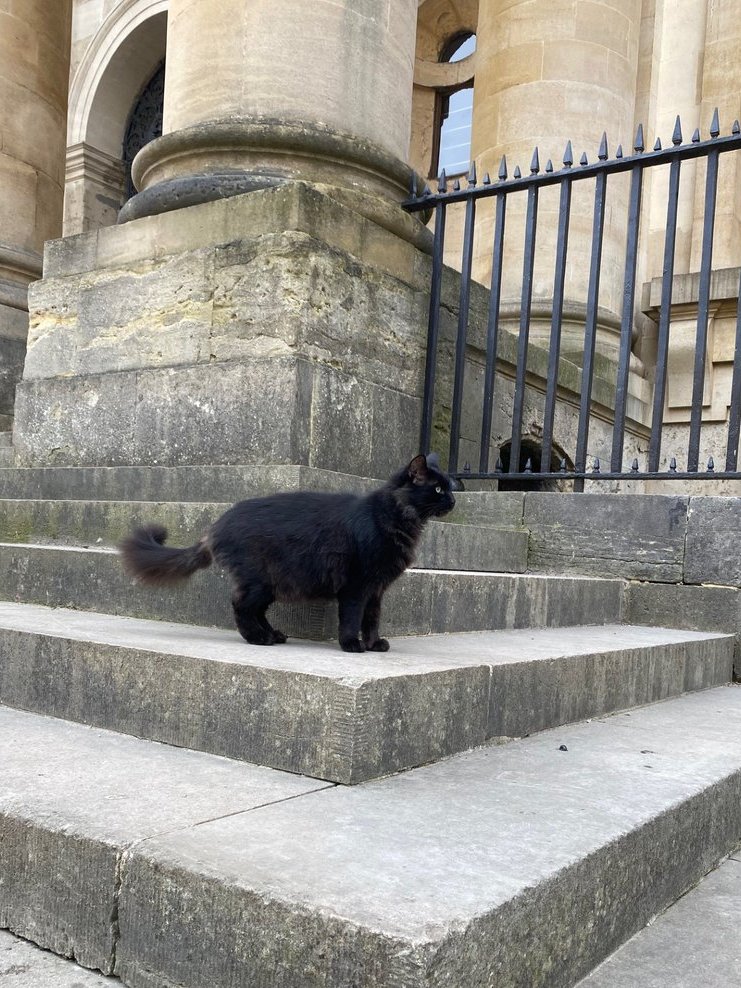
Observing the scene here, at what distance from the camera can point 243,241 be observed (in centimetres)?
462

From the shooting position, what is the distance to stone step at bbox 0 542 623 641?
3336 mm

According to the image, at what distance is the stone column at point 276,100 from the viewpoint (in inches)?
200

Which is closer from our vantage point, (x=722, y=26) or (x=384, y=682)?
(x=384, y=682)

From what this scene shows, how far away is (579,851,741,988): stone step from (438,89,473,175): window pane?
15.7 metres

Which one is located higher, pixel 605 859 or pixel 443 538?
pixel 443 538

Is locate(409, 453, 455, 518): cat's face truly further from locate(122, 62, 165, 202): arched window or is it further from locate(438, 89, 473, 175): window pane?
locate(438, 89, 473, 175): window pane

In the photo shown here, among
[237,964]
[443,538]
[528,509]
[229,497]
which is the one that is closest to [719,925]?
[237,964]

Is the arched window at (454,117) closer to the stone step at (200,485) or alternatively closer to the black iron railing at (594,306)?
the black iron railing at (594,306)

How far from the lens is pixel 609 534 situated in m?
5.20

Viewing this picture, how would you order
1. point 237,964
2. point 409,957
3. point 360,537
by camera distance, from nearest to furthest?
point 409,957, point 237,964, point 360,537

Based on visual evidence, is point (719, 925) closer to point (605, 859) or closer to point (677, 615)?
point (605, 859)

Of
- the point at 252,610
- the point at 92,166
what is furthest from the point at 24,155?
the point at 252,610

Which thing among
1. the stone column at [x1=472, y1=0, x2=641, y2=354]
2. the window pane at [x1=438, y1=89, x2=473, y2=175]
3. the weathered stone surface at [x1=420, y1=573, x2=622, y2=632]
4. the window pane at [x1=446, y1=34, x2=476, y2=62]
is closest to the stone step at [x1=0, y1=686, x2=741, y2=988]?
the weathered stone surface at [x1=420, y1=573, x2=622, y2=632]

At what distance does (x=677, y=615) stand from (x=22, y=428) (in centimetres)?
394
